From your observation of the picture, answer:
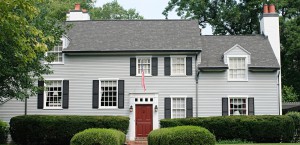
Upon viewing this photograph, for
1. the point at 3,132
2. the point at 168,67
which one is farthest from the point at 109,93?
the point at 3,132

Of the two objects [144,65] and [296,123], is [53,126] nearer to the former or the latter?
[144,65]

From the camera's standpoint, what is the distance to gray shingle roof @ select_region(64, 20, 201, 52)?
26438 mm

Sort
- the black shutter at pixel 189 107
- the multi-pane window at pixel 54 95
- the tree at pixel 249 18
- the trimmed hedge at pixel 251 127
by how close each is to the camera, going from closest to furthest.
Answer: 1. the trimmed hedge at pixel 251 127
2. the black shutter at pixel 189 107
3. the multi-pane window at pixel 54 95
4. the tree at pixel 249 18

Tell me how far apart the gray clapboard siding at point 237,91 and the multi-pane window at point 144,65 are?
3024 millimetres

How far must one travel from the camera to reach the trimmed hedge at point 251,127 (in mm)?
23594

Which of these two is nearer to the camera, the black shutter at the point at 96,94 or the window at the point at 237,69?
the black shutter at the point at 96,94

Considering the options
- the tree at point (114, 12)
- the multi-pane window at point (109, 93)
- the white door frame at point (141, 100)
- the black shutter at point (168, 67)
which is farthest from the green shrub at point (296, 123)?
the tree at point (114, 12)

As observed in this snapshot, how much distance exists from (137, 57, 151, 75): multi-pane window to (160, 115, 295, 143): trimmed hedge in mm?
4485

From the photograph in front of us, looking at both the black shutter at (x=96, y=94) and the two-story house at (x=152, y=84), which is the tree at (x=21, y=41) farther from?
the black shutter at (x=96, y=94)

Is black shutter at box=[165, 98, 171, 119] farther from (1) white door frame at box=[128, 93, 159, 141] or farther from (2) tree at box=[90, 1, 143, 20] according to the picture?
(2) tree at box=[90, 1, 143, 20]

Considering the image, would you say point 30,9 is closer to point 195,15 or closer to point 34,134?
point 34,134

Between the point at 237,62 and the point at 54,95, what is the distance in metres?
10.8

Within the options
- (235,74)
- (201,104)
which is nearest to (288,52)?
(235,74)

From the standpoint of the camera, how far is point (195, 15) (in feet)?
131
